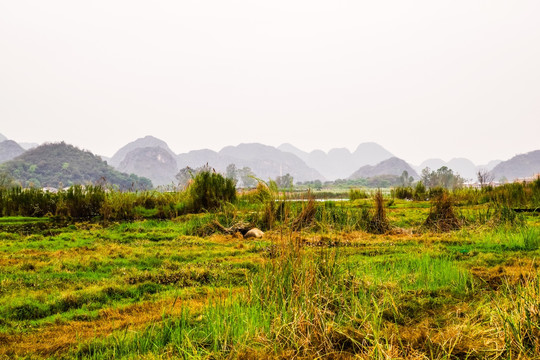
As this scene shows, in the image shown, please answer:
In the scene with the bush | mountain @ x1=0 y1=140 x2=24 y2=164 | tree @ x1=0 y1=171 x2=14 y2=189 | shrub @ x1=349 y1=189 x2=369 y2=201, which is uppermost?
mountain @ x1=0 y1=140 x2=24 y2=164

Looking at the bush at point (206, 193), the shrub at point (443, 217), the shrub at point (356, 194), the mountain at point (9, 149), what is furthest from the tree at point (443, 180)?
the mountain at point (9, 149)

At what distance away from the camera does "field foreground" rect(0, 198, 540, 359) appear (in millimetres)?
2951

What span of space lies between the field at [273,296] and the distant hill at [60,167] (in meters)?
70.8

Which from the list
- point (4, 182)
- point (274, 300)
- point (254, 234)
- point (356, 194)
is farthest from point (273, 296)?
point (4, 182)

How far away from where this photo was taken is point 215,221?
1012cm

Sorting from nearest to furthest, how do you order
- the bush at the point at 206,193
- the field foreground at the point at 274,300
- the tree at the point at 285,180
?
the field foreground at the point at 274,300 → the tree at the point at 285,180 → the bush at the point at 206,193

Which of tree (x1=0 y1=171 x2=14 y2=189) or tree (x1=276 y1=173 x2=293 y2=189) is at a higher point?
tree (x1=0 y1=171 x2=14 y2=189)

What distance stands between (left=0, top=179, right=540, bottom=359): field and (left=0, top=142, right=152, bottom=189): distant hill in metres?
70.8

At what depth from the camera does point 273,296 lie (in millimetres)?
3697

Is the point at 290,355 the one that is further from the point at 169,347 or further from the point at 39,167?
the point at 39,167

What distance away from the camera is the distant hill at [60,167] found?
76.2 m

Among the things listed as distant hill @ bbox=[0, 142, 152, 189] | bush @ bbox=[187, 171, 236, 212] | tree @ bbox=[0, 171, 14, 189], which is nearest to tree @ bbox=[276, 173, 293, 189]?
bush @ bbox=[187, 171, 236, 212]

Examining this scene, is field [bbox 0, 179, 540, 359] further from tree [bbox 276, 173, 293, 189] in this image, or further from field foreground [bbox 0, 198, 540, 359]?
tree [bbox 276, 173, 293, 189]

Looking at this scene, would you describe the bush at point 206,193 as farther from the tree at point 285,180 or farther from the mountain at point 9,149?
the mountain at point 9,149
